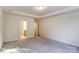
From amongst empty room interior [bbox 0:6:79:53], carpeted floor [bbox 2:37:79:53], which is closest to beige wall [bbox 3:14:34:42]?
empty room interior [bbox 0:6:79:53]

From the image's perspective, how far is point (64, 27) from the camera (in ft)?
20.0

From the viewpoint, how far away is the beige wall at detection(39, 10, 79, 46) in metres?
5.22

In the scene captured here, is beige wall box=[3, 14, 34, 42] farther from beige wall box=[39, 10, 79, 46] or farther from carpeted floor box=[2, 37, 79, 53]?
beige wall box=[39, 10, 79, 46]

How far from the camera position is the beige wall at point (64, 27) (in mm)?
5219

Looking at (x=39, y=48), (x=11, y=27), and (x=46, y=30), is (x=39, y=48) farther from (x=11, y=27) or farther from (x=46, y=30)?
(x=46, y=30)

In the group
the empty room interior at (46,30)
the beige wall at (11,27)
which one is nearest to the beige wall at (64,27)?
the empty room interior at (46,30)

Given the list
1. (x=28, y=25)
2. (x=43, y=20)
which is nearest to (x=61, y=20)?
(x=43, y=20)

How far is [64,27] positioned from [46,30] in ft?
9.36

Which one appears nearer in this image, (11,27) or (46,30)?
(11,27)

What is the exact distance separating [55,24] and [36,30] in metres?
3.85

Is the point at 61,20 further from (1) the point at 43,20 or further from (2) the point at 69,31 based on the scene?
(1) the point at 43,20

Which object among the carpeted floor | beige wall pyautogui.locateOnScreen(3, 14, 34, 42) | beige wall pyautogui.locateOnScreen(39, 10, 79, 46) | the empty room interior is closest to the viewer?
the carpeted floor

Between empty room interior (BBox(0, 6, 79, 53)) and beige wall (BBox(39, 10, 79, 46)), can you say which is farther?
beige wall (BBox(39, 10, 79, 46))

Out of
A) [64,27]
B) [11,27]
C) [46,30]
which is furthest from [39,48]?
[46,30]
